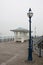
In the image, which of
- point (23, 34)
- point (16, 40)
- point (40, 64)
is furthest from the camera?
point (23, 34)

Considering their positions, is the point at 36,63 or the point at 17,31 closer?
the point at 36,63

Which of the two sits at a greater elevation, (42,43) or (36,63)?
(42,43)

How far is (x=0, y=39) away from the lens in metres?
35.5

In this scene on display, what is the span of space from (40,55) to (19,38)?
66.3 feet

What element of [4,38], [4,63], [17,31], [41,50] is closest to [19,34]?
[17,31]

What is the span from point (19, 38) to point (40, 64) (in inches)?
925

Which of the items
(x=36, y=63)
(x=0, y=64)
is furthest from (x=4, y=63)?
(x=36, y=63)

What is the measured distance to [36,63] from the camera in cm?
1210

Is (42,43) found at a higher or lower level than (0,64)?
higher

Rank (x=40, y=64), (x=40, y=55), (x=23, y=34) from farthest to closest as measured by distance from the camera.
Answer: (x=23, y=34), (x=40, y=55), (x=40, y=64)

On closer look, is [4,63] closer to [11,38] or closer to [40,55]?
[40,55]

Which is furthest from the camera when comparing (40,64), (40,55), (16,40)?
(16,40)

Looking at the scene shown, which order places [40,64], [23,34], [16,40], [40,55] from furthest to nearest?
[23,34] < [16,40] < [40,55] < [40,64]

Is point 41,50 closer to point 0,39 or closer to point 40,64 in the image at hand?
point 40,64
